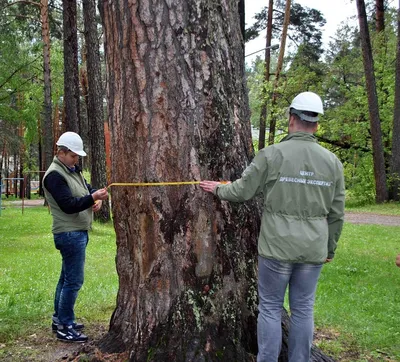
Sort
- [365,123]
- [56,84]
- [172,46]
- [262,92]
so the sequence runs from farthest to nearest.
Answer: [56,84] → [262,92] → [365,123] → [172,46]

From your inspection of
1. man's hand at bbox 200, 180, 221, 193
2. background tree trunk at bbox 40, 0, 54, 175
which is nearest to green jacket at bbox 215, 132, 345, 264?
man's hand at bbox 200, 180, 221, 193

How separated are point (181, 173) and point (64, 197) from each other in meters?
1.41

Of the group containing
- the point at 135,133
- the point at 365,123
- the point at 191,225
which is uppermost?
the point at 365,123

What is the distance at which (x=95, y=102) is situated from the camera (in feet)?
51.1

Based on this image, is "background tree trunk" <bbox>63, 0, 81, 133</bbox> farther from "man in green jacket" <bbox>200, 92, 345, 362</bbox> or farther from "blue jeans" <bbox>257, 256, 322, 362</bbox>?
"blue jeans" <bbox>257, 256, 322, 362</bbox>

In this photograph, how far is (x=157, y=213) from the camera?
3.54 meters

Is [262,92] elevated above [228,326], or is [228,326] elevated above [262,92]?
[262,92]

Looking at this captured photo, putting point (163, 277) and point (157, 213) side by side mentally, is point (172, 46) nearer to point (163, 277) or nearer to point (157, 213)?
point (157, 213)

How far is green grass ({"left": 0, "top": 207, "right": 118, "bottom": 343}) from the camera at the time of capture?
548 cm

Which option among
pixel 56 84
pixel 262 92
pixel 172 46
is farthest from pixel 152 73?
pixel 56 84

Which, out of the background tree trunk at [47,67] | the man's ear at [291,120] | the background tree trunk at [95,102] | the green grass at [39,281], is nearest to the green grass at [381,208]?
the background tree trunk at [95,102]

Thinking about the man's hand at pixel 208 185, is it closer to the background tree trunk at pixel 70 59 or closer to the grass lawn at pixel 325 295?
the grass lawn at pixel 325 295

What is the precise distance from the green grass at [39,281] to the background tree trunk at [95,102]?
8.22 feet

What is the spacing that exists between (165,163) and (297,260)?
1117 millimetres
